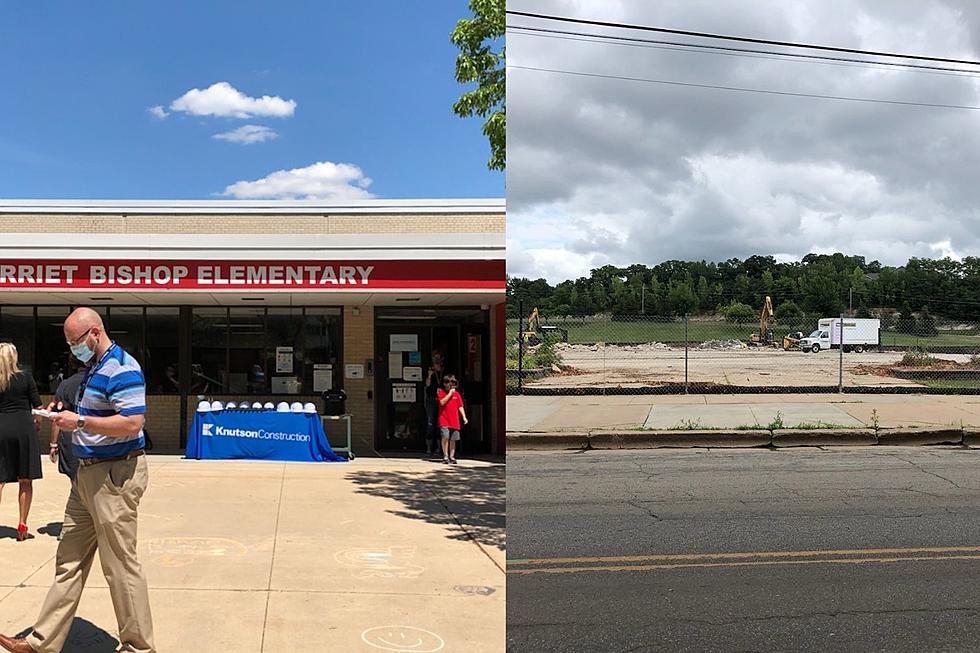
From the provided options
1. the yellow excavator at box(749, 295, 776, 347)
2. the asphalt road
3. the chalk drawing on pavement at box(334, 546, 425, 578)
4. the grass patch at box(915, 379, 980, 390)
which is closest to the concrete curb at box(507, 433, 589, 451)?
the asphalt road

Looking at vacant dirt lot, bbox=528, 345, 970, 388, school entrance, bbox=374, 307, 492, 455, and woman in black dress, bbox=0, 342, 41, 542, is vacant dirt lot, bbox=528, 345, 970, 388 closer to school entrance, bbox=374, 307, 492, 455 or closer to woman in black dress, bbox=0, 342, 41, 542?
school entrance, bbox=374, 307, 492, 455

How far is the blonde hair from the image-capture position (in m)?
5.13

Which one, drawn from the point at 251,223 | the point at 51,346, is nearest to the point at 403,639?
the point at 251,223

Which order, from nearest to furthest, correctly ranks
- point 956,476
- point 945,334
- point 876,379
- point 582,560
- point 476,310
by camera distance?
1. point 582,560
2. point 956,476
3. point 476,310
4. point 876,379
5. point 945,334

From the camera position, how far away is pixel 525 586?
394 centimetres

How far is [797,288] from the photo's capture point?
1452 centimetres

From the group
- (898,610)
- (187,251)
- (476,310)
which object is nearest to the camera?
(898,610)

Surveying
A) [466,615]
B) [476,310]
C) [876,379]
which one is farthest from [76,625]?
[876,379]

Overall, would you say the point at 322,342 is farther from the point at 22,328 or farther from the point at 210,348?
the point at 22,328

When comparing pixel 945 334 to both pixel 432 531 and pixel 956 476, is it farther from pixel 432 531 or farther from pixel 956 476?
pixel 432 531

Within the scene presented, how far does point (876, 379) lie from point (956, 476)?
870cm

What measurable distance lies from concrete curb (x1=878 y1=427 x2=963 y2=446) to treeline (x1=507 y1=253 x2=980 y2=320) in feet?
5.47

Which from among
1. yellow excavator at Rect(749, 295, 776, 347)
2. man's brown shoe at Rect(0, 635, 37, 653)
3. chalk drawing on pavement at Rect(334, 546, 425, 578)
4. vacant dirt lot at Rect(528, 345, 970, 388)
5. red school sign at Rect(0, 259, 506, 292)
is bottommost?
chalk drawing on pavement at Rect(334, 546, 425, 578)

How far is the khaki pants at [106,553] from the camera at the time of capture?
3.11 m
